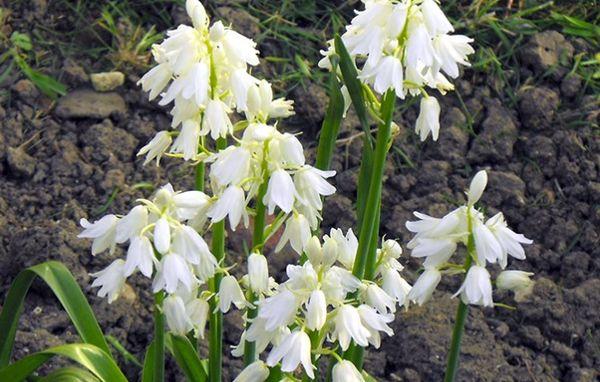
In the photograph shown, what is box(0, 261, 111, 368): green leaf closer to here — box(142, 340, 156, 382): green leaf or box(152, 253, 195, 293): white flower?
box(142, 340, 156, 382): green leaf

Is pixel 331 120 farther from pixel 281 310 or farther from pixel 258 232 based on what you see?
pixel 281 310

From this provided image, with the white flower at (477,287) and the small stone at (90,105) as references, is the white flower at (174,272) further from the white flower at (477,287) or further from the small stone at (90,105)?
the small stone at (90,105)

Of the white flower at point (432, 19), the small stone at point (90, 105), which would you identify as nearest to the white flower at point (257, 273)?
the white flower at point (432, 19)

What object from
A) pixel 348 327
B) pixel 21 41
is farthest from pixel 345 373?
pixel 21 41

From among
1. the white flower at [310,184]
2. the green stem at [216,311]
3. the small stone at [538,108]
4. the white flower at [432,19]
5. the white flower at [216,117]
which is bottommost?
the small stone at [538,108]

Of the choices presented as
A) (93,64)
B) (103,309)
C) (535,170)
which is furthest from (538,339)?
(93,64)

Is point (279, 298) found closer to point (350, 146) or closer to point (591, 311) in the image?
point (591, 311)

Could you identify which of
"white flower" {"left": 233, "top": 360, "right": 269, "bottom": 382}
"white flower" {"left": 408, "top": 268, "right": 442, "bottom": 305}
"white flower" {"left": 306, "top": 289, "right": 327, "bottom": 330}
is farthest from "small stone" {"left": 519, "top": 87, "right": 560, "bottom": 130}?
"white flower" {"left": 306, "top": 289, "right": 327, "bottom": 330}
